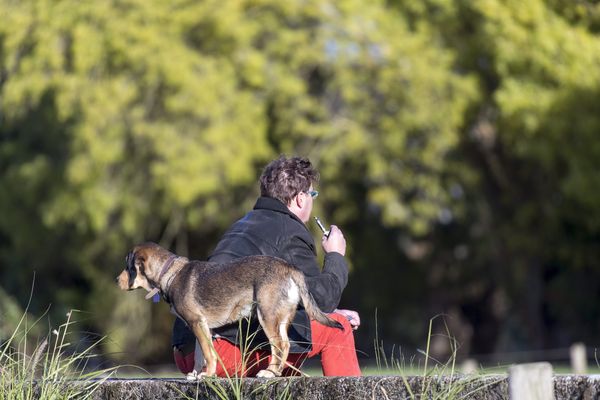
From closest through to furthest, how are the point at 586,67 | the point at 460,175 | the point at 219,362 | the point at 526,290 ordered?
the point at 219,362 → the point at 586,67 → the point at 460,175 → the point at 526,290

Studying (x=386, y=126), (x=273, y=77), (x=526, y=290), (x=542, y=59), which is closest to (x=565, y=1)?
(x=542, y=59)

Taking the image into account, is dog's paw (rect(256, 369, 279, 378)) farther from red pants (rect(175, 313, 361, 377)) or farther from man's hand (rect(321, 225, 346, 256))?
man's hand (rect(321, 225, 346, 256))

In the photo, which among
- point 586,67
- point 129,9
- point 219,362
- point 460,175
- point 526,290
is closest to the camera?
point 219,362

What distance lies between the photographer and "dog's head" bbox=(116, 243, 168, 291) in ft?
18.9

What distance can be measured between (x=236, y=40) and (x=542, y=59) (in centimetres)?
550

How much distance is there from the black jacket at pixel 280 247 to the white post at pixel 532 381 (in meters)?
1.55

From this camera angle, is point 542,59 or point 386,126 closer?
point 542,59

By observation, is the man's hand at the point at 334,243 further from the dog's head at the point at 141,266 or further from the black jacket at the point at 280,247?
the dog's head at the point at 141,266

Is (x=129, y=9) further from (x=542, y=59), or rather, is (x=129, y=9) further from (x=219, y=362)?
(x=219, y=362)

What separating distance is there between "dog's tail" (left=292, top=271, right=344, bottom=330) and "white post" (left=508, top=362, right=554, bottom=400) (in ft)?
4.51

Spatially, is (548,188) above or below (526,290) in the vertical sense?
above

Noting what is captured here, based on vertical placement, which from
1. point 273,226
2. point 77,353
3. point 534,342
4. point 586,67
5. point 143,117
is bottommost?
point 534,342

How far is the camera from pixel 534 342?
88.4ft

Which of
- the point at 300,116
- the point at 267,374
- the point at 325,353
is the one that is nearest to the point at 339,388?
the point at 267,374
